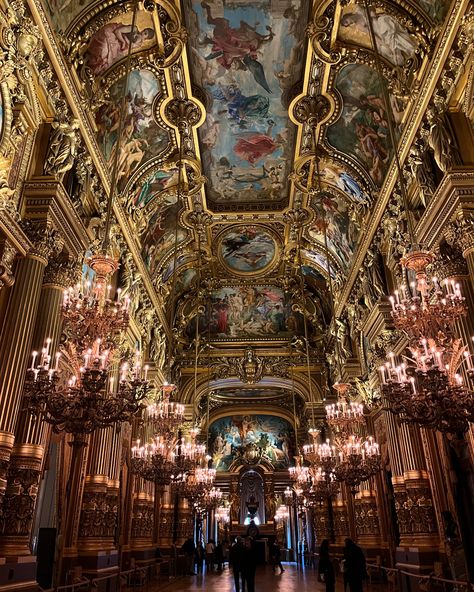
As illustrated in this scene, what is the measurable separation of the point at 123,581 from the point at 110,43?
11.4 meters

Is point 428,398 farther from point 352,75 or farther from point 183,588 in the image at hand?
point 183,588

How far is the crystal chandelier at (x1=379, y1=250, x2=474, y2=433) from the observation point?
5.31m

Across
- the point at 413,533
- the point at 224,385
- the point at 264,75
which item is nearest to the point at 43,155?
the point at 264,75

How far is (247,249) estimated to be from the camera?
1827cm

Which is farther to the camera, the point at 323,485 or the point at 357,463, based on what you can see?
the point at 323,485

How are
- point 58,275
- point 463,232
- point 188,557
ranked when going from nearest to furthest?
point 463,232, point 58,275, point 188,557

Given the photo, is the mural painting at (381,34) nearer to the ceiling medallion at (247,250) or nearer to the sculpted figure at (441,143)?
the sculpted figure at (441,143)

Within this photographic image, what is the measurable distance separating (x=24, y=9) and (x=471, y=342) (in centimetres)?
784

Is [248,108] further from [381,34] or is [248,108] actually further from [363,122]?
[381,34]

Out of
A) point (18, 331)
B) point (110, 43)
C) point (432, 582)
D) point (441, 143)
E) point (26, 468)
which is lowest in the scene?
point (432, 582)

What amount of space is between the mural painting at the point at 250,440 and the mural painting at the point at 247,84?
64.3ft

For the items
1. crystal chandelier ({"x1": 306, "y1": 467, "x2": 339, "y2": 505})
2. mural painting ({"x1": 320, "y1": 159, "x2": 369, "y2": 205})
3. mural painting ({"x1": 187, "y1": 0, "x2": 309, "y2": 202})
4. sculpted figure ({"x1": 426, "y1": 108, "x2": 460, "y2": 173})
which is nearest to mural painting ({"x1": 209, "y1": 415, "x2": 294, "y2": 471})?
crystal chandelier ({"x1": 306, "y1": 467, "x2": 339, "y2": 505})

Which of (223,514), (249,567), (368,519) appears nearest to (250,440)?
(223,514)

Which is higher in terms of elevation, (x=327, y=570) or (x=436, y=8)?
(x=436, y=8)
